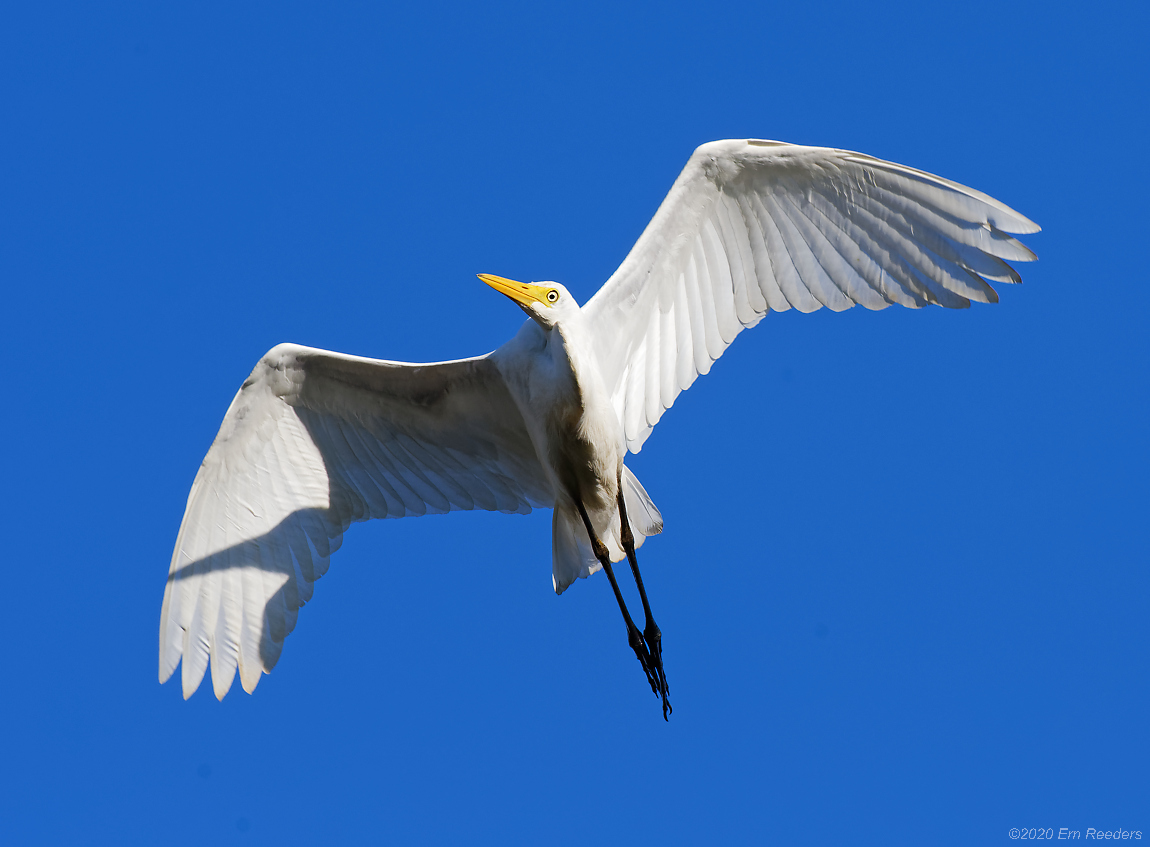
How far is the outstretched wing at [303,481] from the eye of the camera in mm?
10688

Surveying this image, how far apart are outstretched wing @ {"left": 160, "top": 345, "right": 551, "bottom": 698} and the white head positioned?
1186 mm

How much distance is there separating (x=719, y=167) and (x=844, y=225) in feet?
3.85

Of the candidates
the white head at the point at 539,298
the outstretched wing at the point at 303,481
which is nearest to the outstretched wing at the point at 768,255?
the white head at the point at 539,298

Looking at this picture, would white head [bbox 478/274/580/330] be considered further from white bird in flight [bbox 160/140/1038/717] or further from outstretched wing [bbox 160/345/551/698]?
outstretched wing [bbox 160/345/551/698]

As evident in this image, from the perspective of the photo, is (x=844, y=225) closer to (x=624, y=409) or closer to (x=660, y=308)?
(x=660, y=308)

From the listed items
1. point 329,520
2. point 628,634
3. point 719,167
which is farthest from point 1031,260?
point 329,520

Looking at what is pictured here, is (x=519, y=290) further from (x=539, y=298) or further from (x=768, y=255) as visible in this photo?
(x=768, y=255)

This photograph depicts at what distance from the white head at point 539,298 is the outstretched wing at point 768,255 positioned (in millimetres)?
673

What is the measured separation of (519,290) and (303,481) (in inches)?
119

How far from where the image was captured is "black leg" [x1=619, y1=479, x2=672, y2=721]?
407 inches

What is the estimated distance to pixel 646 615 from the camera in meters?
10.5

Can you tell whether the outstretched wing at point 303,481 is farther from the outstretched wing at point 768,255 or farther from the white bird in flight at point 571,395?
the outstretched wing at point 768,255

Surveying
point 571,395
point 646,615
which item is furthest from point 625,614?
point 571,395

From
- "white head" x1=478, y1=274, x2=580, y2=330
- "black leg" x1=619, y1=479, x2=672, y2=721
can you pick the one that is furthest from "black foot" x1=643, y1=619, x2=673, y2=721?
"white head" x1=478, y1=274, x2=580, y2=330
